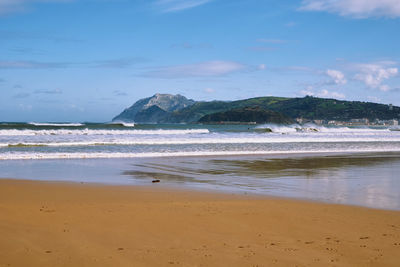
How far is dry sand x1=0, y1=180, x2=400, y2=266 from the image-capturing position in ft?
16.2

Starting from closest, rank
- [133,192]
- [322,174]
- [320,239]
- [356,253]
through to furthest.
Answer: [356,253] → [320,239] → [133,192] → [322,174]

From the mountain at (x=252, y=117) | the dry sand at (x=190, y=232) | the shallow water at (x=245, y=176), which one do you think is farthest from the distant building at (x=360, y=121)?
the dry sand at (x=190, y=232)

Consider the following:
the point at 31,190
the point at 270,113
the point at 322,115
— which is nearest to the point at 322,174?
the point at 31,190

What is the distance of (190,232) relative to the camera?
6141 millimetres

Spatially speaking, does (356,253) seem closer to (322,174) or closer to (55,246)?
(55,246)

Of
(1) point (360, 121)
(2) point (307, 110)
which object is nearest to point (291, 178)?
(1) point (360, 121)

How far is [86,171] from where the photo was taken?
14391 millimetres

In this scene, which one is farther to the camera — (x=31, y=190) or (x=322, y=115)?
(x=322, y=115)

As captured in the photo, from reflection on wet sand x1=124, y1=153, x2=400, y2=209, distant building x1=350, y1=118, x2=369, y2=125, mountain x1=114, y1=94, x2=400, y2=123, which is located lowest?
reflection on wet sand x1=124, y1=153, x2=400, y2=209

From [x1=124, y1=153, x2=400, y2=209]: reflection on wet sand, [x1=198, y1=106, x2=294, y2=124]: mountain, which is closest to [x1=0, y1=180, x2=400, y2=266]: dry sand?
[x1=124, y1=153, x2=400, y2=209]: reflection on wet sand

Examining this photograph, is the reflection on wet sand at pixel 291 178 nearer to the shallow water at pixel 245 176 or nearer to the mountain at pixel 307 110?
the shallow water at pixel 245 176

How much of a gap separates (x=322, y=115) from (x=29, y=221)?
165141mm

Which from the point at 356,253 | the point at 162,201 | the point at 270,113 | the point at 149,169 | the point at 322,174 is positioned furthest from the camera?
the point at 270,113

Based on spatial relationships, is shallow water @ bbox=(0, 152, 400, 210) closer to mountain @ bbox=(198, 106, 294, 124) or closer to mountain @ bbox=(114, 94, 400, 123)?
mountain @ bbox=(198, 106, 294, 124)
